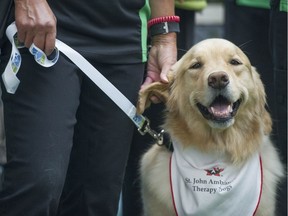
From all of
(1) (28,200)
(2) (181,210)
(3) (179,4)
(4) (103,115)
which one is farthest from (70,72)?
(3) (179,4)

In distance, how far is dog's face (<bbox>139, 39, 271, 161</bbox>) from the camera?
3.22m

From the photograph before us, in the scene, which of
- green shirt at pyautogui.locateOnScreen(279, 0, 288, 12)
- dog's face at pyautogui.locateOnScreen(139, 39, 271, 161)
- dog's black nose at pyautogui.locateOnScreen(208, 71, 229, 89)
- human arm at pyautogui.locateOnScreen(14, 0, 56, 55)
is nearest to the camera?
human arm at pyautogui.locateOnScreen(14, 0, 56, 55)

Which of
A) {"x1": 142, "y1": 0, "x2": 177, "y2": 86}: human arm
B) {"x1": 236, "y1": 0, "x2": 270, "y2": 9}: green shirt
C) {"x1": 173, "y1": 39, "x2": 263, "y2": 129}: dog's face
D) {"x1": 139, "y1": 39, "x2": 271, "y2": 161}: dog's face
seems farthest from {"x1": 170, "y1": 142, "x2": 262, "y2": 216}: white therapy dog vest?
{"x1": 236, "y1": 0, "x2": 270, "y2": 9}: green shirt

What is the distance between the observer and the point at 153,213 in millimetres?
3469

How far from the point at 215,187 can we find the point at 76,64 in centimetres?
98

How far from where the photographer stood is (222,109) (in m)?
3.23

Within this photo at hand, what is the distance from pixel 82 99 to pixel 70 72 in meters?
0.23

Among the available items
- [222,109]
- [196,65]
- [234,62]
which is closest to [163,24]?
[196,65]

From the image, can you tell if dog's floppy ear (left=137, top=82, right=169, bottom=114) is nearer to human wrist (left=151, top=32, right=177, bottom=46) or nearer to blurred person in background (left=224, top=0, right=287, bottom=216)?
human wrist (left=151, top=32, right=177, bottom=46)

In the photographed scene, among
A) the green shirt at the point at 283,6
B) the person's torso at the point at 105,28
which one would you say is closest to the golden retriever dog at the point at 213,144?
the person's torso at the point at 105,28

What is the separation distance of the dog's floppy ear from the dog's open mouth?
276 mm

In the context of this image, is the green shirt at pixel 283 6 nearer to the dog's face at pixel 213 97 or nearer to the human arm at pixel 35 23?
the dog's face at pixel 213 97

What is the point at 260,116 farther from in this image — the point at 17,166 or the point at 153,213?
the point at 17,166

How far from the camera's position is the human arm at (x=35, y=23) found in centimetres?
256
